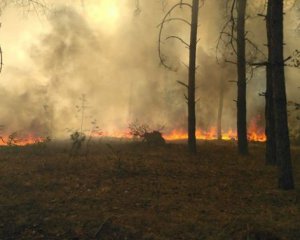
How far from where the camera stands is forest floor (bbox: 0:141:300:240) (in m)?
7.60

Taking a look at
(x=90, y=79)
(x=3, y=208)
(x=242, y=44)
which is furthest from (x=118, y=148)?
(x=90, y=79)

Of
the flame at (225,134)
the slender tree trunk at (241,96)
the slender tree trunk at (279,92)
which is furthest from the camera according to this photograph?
the flame at (225,134)

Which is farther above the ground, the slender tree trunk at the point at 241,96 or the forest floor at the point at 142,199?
the slender tree trunk at the point at 241,96

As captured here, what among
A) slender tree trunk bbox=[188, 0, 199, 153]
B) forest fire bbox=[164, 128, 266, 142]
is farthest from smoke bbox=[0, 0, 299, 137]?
slender tree trunk bbox=[188, 0, 199, 153]

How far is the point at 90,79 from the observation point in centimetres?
3766

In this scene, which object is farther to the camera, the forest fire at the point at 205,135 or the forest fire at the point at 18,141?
the forest fire at the point at 205,135

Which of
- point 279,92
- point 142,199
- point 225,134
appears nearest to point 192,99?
point 279,92

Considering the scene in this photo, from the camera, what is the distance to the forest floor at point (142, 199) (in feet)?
24.9

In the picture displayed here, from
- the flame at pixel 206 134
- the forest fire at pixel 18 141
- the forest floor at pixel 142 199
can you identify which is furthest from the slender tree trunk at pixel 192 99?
the flame at pixel 206 134

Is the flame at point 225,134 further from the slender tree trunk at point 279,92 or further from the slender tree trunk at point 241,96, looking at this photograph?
the slender tree trunk at point 279,92

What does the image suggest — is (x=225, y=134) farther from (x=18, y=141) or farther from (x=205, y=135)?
(x=18, y=141)

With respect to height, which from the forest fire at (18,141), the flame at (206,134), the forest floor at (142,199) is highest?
the flame at (206,134)

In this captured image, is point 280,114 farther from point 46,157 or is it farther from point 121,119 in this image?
point 121,119

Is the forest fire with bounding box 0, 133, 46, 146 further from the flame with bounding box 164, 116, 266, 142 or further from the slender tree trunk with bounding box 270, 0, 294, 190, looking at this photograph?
the flame with bounding box 164, 116, 266, 142
